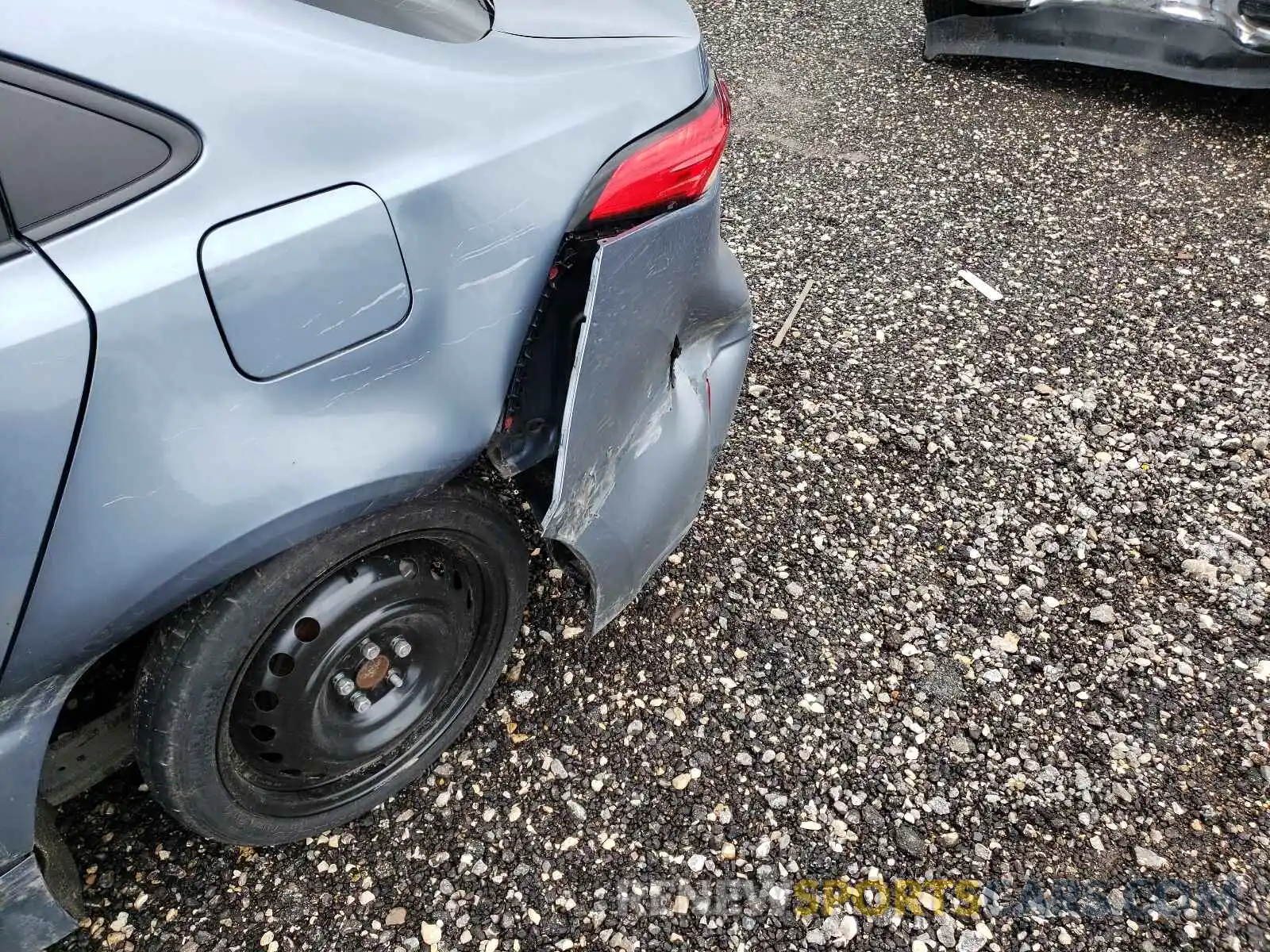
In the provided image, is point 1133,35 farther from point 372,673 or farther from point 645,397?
point 372,673

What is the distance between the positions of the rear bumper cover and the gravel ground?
44 centimetres

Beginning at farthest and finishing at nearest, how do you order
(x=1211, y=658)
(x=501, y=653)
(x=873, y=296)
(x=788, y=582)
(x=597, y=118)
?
(x=873, y=296) < (x=788, y=582) < (x=1211, y=658) < (x=501, y=653) < (x=597, y=118)

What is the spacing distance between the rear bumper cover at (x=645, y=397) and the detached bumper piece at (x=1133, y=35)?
3370 mm

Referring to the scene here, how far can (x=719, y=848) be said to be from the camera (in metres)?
1.88

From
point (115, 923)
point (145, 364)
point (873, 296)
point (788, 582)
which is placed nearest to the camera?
point (145, 364)

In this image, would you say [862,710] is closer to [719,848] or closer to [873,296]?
[719,848]

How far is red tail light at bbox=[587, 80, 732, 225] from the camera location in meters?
1.58

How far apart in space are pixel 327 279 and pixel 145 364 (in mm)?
283

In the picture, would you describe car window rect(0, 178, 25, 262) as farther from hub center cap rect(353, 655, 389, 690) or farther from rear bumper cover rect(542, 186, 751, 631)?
hub center cap rect(353, 655, 389, 690)

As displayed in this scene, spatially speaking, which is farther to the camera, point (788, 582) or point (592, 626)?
point (788, 582)

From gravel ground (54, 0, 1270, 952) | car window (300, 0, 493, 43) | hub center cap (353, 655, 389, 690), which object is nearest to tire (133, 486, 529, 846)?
hub center cap (353, 655, 389, 690)

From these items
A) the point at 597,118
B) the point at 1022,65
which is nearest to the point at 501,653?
the point at 597,118

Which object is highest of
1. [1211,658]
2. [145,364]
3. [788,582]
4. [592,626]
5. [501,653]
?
[145,364]

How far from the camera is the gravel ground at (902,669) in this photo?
5.97 feet
